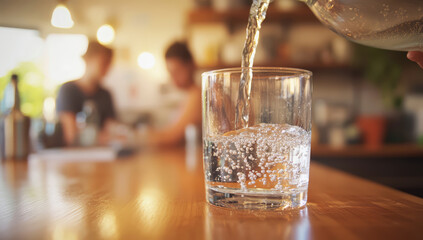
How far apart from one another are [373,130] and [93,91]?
101 inches

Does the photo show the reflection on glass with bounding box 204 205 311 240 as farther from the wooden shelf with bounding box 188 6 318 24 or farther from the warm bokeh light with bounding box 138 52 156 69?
the warm bokeh light with bounding box 138 52 156 69

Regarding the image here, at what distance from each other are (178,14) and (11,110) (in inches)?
80.9

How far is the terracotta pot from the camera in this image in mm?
2811

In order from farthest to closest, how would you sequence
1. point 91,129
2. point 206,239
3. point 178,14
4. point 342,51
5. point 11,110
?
1. point 178,14
2. point 342,51
3. point 91,129
4. point 11,110
5. point 206,239

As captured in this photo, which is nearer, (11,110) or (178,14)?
(11,110)

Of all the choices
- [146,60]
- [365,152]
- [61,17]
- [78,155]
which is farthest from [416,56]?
[61,17]

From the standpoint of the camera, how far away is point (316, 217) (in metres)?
0.44

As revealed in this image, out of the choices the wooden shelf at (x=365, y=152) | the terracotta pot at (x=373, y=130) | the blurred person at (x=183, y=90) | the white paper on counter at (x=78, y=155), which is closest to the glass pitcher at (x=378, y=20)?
the white paper on counter at (x=78, y=155)

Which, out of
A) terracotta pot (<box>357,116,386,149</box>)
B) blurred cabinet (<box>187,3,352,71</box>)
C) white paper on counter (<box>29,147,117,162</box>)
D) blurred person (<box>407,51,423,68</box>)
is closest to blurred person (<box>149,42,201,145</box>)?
blurred cabinet (<box>187,3,352,71</box>)

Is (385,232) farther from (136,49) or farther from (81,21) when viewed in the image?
(81,21)

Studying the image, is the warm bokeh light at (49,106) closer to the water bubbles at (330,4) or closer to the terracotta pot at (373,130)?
the terracotta pot at (373,130)

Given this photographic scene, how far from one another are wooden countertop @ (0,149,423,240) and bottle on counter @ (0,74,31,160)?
0.75m

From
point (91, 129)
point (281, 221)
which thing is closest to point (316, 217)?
point (281, 221)

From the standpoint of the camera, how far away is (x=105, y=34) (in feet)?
10.3
